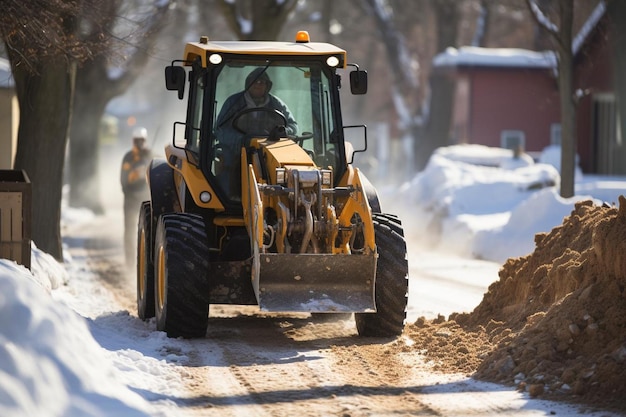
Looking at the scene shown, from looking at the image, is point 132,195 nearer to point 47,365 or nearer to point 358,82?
point 358,82

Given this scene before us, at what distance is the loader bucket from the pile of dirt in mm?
717

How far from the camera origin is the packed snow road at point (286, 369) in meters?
8.14

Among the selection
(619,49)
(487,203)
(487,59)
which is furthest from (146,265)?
(487,59)

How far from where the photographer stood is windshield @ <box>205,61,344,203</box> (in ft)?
38.0

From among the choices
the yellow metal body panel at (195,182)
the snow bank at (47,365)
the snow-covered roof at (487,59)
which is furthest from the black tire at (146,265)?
the snow-covered roof at (487,59)

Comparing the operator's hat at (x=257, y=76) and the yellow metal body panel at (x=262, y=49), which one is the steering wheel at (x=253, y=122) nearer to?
the operator's hat at (x=257, y=76)

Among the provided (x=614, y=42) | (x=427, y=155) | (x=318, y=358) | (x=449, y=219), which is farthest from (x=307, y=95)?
(x=427, y=155)

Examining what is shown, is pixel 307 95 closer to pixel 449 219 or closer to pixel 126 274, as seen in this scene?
pixel 126 274

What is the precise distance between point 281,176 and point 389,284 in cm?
134

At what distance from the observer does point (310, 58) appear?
38.3ft

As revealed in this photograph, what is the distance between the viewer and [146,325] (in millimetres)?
11711

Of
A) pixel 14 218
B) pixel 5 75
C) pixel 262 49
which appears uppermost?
pixel 5 75

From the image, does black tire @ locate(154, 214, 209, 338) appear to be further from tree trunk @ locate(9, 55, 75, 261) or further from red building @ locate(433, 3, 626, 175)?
red building @ locate(433, 3, 626, 175)

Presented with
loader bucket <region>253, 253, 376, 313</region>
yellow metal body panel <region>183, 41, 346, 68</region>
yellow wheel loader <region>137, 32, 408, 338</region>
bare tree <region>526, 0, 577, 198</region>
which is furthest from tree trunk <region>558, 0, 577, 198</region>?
loader bucket <region>253, 253, 376, 313</region>
